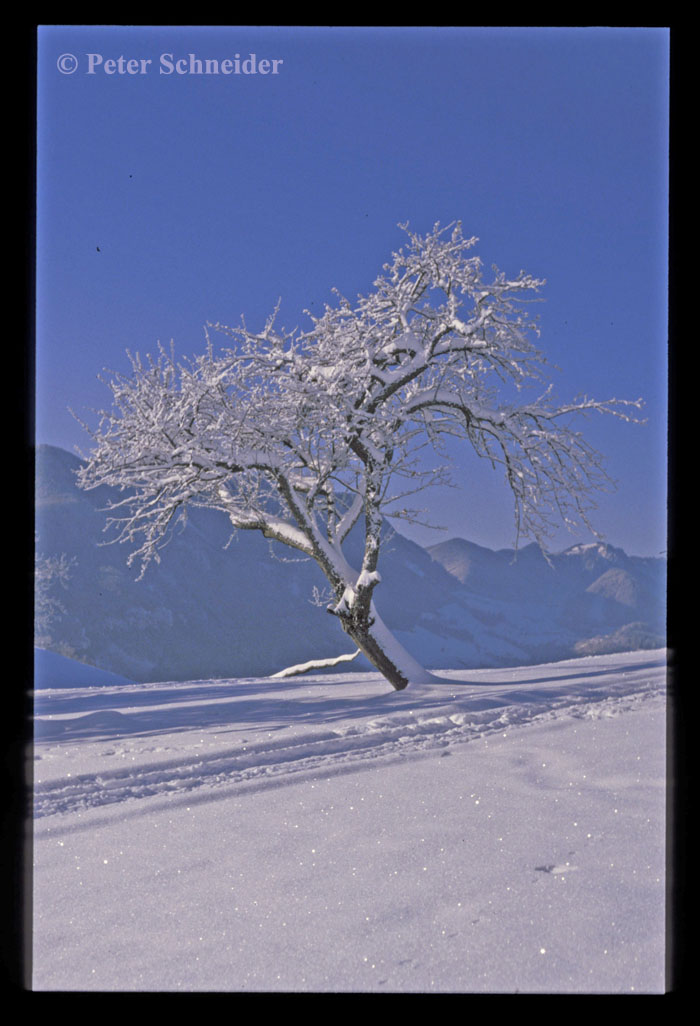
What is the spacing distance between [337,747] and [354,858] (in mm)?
1775

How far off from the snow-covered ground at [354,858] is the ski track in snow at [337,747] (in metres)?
0.02

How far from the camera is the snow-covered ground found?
10.2 feet

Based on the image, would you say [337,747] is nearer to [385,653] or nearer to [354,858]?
[354,858]

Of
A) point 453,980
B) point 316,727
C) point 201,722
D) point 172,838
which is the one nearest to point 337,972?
point 453,980

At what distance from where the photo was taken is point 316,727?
6031mm

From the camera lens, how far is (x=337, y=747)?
5.43 meters

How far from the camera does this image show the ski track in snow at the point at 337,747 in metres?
4.60

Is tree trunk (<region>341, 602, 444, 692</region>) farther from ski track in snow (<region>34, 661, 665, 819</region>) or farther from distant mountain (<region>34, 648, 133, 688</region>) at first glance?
distant mountain (<region>34, 648, 133, 688</region>)

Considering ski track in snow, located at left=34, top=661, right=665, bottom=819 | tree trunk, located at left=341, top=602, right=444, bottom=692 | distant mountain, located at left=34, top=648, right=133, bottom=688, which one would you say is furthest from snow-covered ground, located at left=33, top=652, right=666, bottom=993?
distant mountain, located at left=34, top=648, right=133, bottom=688

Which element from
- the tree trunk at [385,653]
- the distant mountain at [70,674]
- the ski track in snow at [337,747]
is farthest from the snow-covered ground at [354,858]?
the distant mountain at [70,674]

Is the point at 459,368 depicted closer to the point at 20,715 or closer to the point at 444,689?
the point at 444,689

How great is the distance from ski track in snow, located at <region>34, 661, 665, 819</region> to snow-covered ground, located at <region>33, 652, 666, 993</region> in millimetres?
25

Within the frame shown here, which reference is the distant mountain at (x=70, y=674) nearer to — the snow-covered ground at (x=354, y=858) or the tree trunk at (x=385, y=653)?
the tree trunk at (x=385, y=653)

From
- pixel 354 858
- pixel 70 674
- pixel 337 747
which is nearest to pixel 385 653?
pixel 337 747
